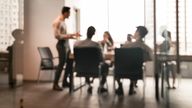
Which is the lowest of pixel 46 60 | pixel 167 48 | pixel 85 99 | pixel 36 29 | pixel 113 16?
pixel 85 99

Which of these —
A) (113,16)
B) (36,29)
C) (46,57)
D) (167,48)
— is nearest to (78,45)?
(46,57)

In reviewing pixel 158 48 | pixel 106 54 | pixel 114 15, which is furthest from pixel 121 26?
pixel 158 48

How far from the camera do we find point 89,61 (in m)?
5.95

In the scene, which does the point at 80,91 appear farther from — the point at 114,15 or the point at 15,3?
the point at 114,15

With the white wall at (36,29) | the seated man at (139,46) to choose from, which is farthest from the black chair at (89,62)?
the white wall at (36,29)

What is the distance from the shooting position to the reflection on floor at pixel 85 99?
509 cm

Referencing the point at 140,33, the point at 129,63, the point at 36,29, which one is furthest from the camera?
the point at 36,29

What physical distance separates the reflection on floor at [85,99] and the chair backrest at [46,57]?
73cm

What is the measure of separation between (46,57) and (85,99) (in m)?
2.11

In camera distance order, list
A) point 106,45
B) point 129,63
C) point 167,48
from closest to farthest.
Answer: point 167,48
point 129,63
point 106,45

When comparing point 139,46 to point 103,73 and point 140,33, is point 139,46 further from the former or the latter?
point 103,73

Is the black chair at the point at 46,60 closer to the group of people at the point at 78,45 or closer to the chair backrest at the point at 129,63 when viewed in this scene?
the group of people at the point at 78,45

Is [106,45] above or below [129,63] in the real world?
above

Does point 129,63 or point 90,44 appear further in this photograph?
point 90,44
